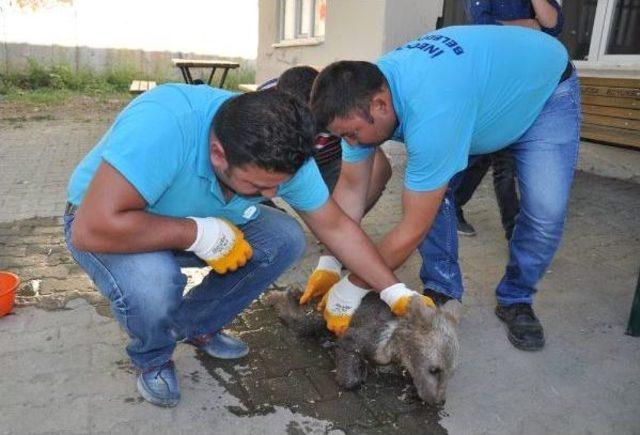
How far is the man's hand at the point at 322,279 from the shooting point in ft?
9.50

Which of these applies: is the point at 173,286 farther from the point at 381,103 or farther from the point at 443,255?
the point at 443,255

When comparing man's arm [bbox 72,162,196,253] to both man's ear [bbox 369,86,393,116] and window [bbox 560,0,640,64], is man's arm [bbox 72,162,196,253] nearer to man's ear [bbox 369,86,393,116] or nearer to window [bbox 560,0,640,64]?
man's ear [bbox 369,86,393,116]

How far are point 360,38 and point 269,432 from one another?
5.23 metres

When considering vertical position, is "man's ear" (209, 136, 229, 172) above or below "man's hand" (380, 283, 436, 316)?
above

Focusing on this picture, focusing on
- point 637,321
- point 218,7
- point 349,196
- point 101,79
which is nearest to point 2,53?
point 101,79

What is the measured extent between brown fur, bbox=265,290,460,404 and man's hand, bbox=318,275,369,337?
36mm

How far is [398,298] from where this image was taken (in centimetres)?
240

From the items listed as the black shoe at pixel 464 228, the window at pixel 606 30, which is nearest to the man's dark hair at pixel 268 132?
the black shoe at pixel 464 228

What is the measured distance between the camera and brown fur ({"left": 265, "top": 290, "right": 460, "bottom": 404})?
91.1 inches

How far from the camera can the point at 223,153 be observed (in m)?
1.99

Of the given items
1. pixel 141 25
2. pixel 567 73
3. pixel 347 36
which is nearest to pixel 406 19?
pixel 347 36

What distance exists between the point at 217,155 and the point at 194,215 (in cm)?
39

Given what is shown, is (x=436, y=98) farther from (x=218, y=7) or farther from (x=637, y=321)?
(x=218, y=7)

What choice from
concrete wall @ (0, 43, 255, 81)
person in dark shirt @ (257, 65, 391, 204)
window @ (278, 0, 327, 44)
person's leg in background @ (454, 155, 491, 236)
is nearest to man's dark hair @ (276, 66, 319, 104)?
person in dark shirt @ (257, 65, 391, 204)
